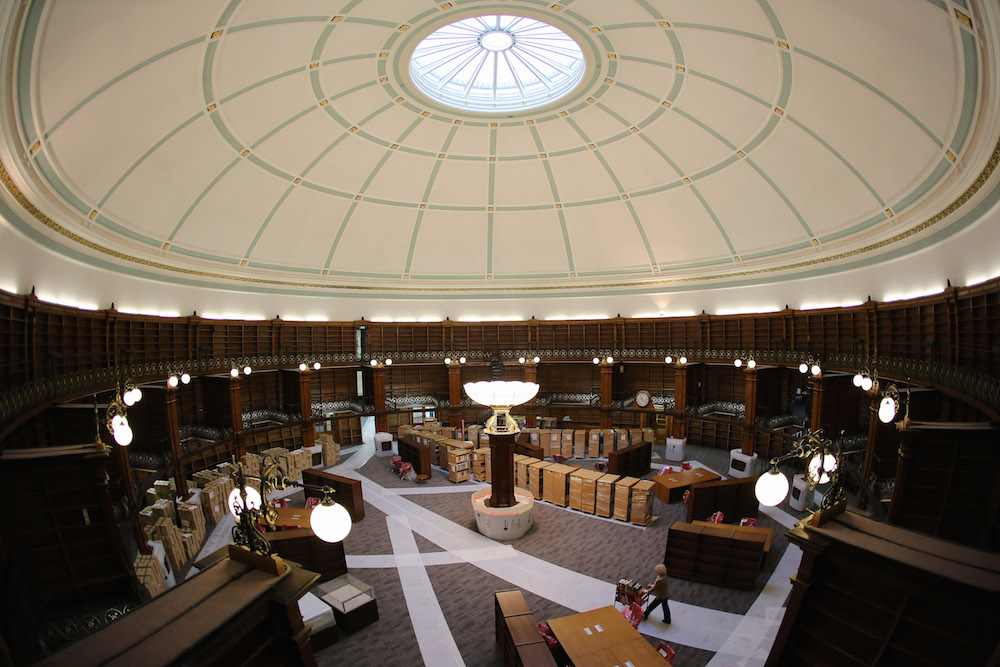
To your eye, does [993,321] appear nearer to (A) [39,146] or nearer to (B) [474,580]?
(B) [474,580]

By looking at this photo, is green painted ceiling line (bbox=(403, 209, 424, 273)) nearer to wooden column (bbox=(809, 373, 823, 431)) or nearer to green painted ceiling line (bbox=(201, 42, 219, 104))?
green painted ceiling line (bbox=(201, 42, 219, 104))

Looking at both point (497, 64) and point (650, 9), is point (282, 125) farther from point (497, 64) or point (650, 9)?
point (650, 9)

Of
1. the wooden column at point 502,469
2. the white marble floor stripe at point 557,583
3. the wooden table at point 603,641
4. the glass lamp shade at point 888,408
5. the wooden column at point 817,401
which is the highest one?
the glass lamp shade at point 888,408

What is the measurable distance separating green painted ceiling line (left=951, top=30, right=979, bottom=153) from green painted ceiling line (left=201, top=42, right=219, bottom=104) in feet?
46.4

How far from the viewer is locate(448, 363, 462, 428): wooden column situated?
20938 millimetres

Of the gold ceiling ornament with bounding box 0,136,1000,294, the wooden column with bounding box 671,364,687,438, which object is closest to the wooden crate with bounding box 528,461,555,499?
the wooden column with bounding box 671,364,687,438

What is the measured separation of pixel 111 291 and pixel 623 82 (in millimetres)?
17051

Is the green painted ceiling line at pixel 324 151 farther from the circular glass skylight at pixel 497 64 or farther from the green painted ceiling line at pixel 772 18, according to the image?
the green painted ceiling line at pixel 772 18

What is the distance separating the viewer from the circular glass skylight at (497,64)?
40.8 ft

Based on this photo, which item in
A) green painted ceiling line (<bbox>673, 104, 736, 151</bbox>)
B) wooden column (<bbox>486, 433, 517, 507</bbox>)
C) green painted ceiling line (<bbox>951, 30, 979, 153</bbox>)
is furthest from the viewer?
green painted ceiling line (<bbox>673, 104, 736, 151</bbox>)

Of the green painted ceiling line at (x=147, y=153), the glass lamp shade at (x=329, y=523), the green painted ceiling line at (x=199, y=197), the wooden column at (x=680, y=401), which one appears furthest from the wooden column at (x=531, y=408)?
the glass lamp shade at (x=329, y=523)

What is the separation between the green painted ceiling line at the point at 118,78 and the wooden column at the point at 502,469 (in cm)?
1085

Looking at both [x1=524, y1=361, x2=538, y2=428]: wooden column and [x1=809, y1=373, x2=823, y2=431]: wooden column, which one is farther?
[x1=524, y1=361, x2=538, y2=428]: wooden column

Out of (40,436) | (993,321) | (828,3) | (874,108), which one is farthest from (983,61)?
(40,436)
